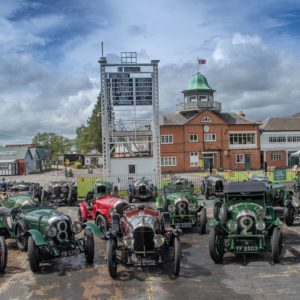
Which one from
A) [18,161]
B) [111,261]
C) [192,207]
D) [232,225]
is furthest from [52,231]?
[18,161]

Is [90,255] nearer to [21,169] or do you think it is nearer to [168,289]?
[168,289]

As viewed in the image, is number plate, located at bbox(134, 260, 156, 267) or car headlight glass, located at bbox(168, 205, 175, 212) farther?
car headlight glass, located at bbox(168, 205, 175, 212)

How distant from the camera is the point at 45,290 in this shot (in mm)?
8703

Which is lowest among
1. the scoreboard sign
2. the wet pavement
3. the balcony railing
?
the wet pavement

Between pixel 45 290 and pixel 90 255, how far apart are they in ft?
6.53

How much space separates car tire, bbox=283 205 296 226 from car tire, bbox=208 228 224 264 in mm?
5323

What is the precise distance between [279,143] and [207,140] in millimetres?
11155

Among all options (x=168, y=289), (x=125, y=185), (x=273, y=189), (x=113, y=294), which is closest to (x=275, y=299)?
(x=168, y=289)

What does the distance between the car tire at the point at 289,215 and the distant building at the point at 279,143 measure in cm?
4571

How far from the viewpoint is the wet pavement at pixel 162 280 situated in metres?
8.32

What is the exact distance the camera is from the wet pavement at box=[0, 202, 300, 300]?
832 centimetres

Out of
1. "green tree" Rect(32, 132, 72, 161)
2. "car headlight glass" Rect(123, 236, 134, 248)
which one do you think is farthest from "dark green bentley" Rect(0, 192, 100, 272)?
"green tree" Rect(32, 132, 72, 161)

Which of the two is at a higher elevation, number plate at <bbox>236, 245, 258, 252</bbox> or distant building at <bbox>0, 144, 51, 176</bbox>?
distant building at <bbox>0, 144, 51, 176</bbox>

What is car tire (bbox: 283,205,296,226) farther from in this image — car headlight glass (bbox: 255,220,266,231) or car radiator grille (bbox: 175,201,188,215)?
car headlight glass (bbox: 255,220,266,231)
